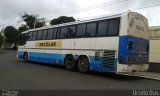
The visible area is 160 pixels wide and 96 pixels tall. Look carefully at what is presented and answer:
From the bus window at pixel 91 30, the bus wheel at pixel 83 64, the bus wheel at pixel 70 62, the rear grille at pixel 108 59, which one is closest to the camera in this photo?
the rear grille at pixel 108 59

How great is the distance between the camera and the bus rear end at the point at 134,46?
47.0 ft

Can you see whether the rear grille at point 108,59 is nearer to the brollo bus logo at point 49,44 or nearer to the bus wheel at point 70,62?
the bus wheel at point 70,62

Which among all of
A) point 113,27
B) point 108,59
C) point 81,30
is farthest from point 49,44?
point 113,27

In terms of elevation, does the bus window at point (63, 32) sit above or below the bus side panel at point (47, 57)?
above

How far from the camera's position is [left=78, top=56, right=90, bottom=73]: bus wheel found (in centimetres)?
1692

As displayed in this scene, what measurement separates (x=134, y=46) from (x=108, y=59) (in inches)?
62.9

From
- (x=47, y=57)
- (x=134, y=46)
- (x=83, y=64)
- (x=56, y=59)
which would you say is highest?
(x=134, y=46)

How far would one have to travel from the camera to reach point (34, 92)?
31.7 feet

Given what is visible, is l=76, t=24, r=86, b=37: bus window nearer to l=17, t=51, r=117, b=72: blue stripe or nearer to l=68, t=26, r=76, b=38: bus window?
l=68, t=26, r=76, b=38: bus window

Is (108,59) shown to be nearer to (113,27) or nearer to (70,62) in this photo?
(113,27)

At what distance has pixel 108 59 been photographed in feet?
49.7

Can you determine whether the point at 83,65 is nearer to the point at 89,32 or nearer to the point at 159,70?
the point at 89,32

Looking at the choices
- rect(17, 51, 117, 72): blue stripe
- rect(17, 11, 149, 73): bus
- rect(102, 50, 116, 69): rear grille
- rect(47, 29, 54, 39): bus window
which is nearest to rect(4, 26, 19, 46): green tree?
rect(17, 51, 117, 72): blue stripe

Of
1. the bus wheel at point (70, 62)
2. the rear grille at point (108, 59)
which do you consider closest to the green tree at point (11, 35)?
the bus wheel at point (70, 62)
